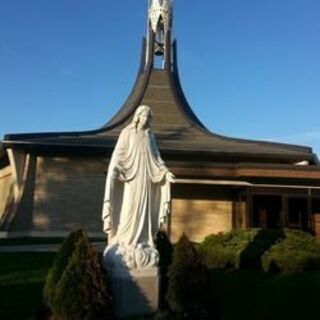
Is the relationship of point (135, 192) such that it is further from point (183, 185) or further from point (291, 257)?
point (183, 185)

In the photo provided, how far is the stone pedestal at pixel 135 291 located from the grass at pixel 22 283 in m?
1.18

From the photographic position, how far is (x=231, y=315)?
8562mm

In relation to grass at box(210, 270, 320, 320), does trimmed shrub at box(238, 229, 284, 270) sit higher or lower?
higher

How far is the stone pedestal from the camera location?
24.1ft

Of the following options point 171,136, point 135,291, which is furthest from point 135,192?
point 171,136

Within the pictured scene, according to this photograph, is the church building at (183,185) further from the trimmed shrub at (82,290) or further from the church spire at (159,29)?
the trimmed shrub at (82,290)

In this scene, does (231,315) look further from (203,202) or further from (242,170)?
(203,202)

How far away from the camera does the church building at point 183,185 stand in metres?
22.6

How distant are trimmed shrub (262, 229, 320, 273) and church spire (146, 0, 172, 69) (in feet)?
61.1

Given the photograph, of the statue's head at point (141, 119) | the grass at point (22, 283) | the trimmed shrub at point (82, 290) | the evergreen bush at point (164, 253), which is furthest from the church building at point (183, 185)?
the trimmed shrub at point (82, 290)

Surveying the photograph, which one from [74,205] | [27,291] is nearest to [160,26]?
[74,205]

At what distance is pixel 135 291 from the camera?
7.44 m

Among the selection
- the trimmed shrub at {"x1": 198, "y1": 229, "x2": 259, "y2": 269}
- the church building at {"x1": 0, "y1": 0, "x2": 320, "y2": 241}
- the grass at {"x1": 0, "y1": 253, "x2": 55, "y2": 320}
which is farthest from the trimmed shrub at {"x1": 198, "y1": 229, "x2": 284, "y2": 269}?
the church building at {"x1": 0, "y1": 0, "x2": 320, "y2": 241}

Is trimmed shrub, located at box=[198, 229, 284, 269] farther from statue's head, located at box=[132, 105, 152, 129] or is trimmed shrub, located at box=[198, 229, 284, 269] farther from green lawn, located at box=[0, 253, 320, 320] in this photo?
statue's head, located at box=[132, 105, 152, 129]
